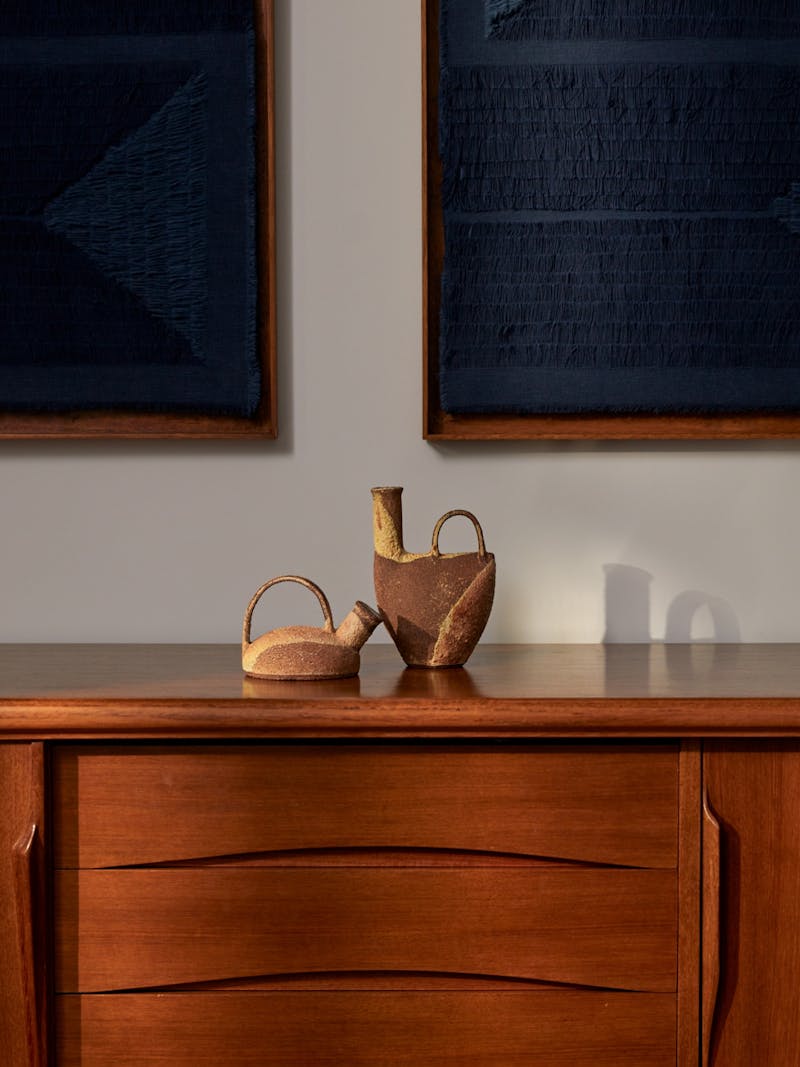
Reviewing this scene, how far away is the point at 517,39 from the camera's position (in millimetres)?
1531

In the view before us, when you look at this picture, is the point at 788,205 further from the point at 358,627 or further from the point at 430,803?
the point at 430,803

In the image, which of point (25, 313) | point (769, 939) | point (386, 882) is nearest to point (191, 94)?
point (25, 313)

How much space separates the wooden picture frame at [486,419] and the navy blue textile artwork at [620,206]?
0.05ft

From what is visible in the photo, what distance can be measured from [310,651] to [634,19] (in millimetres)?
1032

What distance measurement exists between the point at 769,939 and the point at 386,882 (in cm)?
39

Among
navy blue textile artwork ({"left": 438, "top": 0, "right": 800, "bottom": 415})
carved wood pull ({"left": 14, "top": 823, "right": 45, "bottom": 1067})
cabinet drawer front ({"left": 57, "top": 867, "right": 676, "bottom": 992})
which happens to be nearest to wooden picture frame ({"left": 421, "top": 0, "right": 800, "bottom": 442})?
navy blue textile artwork ({"left": 438, "top": 0, "right": 800, "bottom": 415})

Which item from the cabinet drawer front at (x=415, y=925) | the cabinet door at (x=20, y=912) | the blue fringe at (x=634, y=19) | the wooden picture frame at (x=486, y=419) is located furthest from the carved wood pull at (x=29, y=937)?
the blue fringe at (x=634, y=19)

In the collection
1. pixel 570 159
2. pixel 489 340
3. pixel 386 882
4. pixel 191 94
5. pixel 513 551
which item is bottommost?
pixel 386 882

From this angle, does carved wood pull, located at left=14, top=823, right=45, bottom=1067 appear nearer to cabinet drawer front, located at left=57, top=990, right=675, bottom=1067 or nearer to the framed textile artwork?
cabinet drawer front, located at left=57, top=990, right=675, bottom=1067

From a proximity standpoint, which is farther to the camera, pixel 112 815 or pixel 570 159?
pixel 570 159

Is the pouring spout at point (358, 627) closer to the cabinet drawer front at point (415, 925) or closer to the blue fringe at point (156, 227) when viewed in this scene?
the cabinet drawer front at point (415, 925)

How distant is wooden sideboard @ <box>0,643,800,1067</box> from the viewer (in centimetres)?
108

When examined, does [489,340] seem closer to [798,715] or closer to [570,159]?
[570,159]

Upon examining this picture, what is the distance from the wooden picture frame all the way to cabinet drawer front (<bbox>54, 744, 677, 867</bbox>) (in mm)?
588
